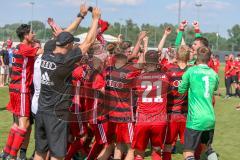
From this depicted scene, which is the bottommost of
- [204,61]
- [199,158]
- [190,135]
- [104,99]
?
[199,158]

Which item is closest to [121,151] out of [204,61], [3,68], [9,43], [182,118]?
[182,118]

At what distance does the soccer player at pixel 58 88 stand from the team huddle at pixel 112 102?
0.01 m

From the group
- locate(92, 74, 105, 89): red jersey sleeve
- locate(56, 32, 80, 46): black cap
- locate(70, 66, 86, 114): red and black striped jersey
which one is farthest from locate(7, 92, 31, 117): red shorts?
locate(56, 32, 80, 46): black cap

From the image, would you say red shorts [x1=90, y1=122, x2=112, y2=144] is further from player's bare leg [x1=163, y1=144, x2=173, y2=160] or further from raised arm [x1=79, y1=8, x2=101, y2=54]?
raised arm [x1=79, y1=8, x2=101, y2=54]

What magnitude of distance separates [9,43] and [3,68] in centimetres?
261

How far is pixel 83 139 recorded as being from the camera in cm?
806

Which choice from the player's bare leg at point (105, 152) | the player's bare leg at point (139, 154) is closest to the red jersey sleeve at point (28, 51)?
the player's bare leg at point (105, 152)

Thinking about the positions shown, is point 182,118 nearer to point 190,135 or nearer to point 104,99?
point 190,135

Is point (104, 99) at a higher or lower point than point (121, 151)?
higher

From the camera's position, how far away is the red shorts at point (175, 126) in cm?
784

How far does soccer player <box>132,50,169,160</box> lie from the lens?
711 cm

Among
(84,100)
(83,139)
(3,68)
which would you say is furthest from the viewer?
(3,68)

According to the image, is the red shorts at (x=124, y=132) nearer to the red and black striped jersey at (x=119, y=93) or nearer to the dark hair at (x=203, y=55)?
the red and black striped jersey at (x=119, y=93)

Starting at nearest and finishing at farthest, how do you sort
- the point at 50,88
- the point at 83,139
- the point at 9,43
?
1. the point at 50,88
2. the point at 83,139
3. the point at 9,43
